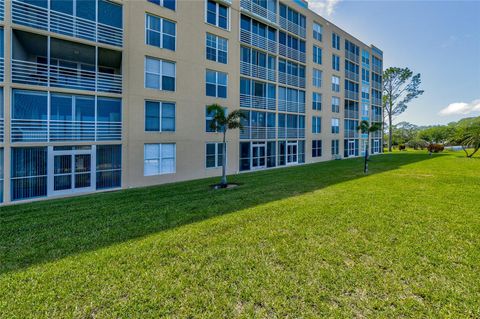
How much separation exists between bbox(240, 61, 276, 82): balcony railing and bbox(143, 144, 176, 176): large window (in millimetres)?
8734

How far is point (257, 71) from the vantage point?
65.2 ft

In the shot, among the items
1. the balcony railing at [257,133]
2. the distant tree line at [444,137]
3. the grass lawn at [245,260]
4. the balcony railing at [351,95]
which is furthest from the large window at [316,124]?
the grass lawn at [245,260]

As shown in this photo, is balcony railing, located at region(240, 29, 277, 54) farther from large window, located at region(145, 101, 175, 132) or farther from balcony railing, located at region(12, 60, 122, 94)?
balcony railing, located at region(12, 60, 122, 94)

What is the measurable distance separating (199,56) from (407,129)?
86.1 metres

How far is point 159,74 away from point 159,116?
2515 mm

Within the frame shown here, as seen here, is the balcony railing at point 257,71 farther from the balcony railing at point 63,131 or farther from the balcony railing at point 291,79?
the balcony railing at point 63,131

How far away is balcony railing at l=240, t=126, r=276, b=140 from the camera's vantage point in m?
19.1

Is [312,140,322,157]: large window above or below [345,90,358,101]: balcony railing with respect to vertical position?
below

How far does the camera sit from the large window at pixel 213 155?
16.7 meters

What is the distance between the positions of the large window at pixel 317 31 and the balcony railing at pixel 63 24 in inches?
819

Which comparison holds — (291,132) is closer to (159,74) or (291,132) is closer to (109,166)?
(159,74)

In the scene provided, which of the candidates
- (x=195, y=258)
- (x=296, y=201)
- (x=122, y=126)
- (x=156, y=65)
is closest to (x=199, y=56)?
(x=156, y=65)

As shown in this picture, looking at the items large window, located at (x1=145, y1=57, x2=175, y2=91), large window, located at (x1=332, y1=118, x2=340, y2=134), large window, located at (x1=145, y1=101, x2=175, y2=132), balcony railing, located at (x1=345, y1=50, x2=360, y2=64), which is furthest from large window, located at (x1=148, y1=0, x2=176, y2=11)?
balcony railing, located at (x1=345, y1=50, x2=360, y2=64)

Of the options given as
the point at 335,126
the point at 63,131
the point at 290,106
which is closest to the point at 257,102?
the point at 290,106
